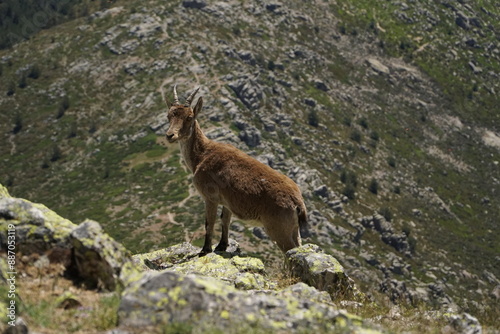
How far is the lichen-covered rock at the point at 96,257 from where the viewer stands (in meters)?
9.45

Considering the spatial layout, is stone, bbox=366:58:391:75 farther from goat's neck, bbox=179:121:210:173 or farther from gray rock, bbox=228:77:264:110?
goat's neck, bbox=179:121:210:173

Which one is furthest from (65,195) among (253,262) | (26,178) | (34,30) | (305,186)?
(253,262)

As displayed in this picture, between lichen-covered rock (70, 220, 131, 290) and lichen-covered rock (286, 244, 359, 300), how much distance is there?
555 centimetres

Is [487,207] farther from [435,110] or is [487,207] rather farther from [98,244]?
[98,244]

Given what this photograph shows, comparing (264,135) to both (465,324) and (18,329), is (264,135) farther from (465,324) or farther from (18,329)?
(18,329)

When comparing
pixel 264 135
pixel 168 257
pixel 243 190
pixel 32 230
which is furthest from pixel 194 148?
pixel 264 135

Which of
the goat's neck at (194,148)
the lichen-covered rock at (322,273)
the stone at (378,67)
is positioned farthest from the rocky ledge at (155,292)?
the stone at (378,67)

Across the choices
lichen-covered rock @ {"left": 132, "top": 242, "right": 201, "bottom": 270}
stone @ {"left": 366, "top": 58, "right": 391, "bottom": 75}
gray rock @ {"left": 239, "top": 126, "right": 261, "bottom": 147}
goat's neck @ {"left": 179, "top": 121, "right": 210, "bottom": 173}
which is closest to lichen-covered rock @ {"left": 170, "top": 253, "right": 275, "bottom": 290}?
lichen-covered rock @ {"left": 132, "top": 242, "right": 201, "bottom": 270}

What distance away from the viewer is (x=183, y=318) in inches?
311

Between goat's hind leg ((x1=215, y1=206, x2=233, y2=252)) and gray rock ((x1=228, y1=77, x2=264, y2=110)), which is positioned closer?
goat's hind leg ((x1=215, y1=206, x2=233, y2=252))

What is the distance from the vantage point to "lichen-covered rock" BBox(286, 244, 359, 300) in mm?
13648

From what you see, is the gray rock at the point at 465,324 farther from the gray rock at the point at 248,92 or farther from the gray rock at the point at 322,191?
the gray rock at the point at 248,92

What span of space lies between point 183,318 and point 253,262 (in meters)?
7.74

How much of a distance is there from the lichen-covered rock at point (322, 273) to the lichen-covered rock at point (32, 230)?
6266 mm
